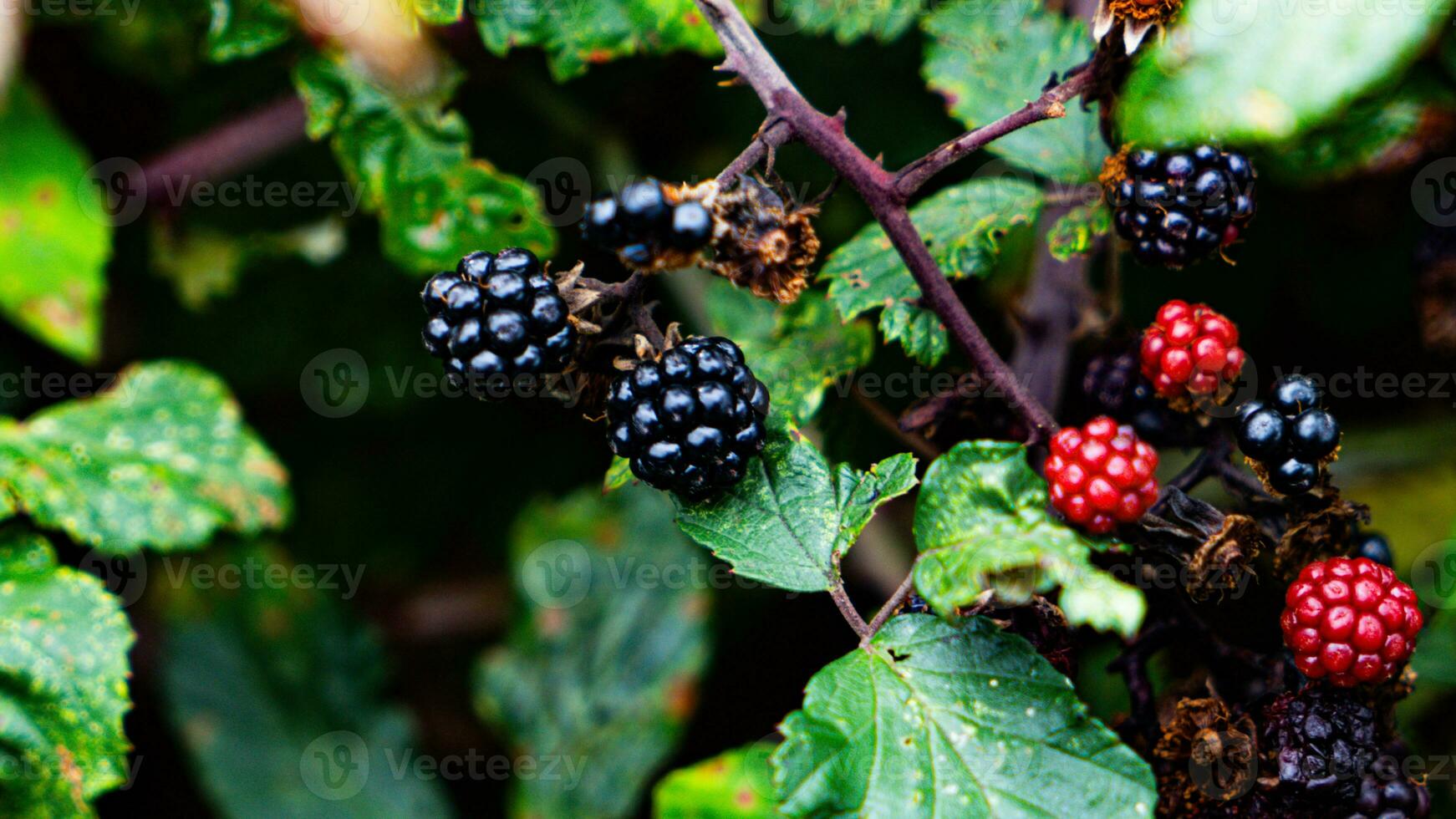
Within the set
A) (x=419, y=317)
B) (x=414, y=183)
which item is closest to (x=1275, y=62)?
(x=414, y=183)

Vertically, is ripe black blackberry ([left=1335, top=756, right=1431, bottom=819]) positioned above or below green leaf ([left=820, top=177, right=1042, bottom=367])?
below

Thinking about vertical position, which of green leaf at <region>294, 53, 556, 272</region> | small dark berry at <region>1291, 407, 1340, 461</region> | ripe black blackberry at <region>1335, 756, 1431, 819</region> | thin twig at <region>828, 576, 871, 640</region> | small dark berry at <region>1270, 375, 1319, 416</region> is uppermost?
green leaf at <region>294, 53, 556, 272</region>

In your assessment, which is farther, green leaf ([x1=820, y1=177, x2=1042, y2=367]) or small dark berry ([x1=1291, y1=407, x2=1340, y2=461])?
green leaf ([x1=820, y1=177, x2=1042, y2=367])

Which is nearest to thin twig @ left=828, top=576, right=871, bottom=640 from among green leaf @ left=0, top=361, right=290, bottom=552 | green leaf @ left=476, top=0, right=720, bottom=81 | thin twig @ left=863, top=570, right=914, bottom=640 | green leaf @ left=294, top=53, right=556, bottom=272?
thin twig @ left=863, top=570, right=914, bottom=640

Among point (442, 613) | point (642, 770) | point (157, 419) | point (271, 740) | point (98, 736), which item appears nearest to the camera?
point (98, 736)

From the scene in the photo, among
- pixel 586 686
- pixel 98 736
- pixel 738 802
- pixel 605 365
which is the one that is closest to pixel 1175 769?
pixel 738 802

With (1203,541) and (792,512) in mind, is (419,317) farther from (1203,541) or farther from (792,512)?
(1203,541)

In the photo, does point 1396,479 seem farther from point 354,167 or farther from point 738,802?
point 354,167

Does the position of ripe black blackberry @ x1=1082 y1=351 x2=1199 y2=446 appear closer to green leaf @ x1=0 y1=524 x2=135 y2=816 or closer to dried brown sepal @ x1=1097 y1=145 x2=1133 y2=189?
dried brown sepal @ x1=1097 y1=145 x2=1133 y2=189
